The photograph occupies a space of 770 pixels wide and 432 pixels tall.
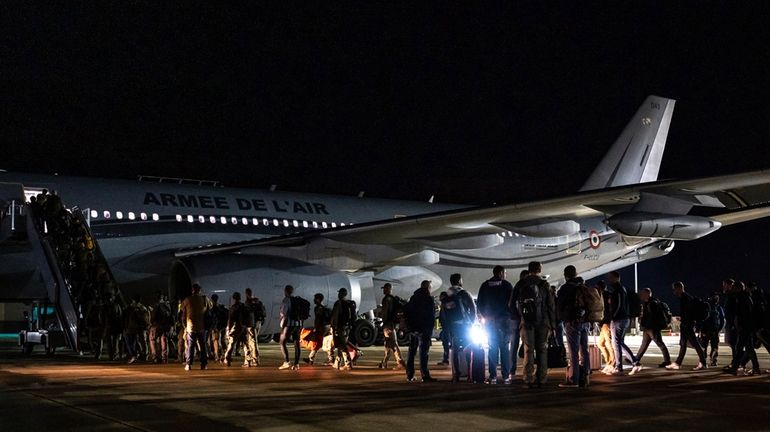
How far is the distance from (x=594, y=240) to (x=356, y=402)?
19954 mm

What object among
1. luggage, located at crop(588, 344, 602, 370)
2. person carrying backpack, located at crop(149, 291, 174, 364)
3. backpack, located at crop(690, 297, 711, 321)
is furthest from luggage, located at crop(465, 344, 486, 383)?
person carrying backpack, located at crop(149, 291, 174, 364)

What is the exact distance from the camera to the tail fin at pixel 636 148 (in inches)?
1107

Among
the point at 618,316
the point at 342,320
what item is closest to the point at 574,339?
the point at 618,316

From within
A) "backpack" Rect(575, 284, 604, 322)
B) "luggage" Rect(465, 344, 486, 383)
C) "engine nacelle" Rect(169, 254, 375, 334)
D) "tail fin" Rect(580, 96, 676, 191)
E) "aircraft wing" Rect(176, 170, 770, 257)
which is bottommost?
"luggage" Rect(465, 344, 486, 383)

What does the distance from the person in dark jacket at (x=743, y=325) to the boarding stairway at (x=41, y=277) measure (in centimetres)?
1135

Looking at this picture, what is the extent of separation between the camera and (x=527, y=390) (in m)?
11.6

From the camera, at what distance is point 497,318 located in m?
12.8

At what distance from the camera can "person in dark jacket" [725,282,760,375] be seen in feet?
46.1

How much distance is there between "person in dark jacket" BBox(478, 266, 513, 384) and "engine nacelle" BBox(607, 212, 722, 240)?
3.65 m

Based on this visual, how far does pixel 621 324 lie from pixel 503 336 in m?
2.69

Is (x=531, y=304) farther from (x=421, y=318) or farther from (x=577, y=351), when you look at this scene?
(x=421, y=318)

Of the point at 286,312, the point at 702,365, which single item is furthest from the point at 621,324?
the point at 286,312

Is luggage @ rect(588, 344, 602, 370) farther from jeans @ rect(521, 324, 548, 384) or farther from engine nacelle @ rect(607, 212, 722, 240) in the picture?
jeans @ rect(521, 324, 548, 384)

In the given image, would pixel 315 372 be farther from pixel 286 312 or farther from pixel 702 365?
pixel 702 365
